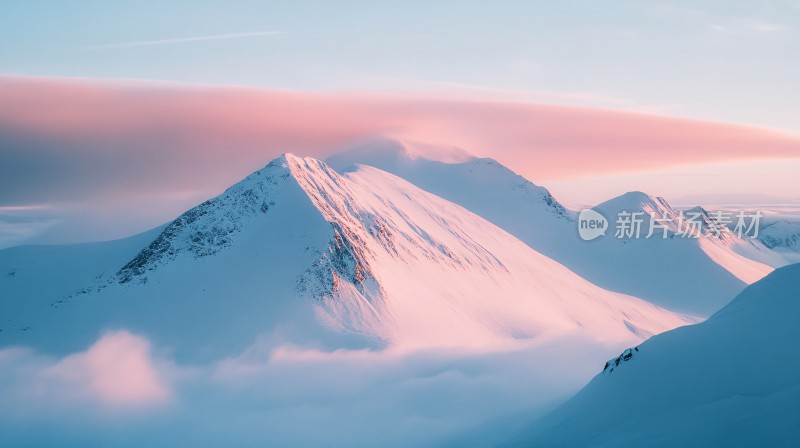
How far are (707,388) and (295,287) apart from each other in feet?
309

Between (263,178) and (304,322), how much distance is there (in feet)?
143

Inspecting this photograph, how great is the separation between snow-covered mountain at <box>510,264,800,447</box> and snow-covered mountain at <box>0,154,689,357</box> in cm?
7558

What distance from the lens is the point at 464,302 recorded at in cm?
14300

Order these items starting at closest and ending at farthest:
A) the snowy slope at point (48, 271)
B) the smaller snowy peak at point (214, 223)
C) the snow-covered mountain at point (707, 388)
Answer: the snow-covered mountain at point (707, 388) < the snowy slope at point (48, 271) < the smaller snowy peak at point (214, 223)

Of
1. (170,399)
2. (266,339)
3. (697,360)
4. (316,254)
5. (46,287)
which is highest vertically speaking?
(46,287)

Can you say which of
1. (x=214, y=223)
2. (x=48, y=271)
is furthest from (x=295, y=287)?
(x=48, y=271)

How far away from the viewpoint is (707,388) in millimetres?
35562

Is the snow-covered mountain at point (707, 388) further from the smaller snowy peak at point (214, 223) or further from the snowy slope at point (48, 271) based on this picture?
the snowy slope at point (48, 271)

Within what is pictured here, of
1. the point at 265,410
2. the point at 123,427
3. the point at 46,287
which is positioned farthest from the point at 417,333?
the point at 46,287

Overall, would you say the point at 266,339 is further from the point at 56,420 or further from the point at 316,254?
the point at 56,420

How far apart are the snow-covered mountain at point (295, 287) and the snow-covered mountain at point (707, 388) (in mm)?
75577

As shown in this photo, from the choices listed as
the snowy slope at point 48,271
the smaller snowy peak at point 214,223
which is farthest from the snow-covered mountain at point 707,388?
the snowy slope at point 48,271

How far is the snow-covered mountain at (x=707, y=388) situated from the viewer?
29.4m

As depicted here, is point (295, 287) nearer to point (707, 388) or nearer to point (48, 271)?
point (48, 271)
